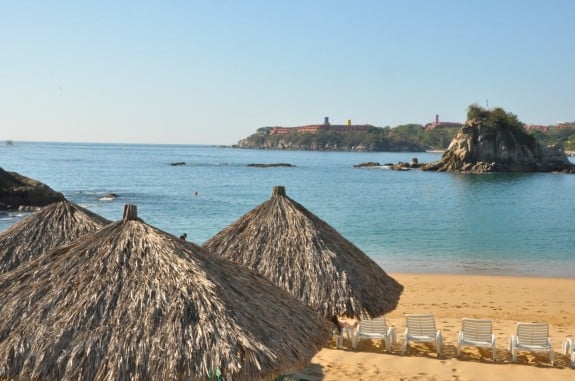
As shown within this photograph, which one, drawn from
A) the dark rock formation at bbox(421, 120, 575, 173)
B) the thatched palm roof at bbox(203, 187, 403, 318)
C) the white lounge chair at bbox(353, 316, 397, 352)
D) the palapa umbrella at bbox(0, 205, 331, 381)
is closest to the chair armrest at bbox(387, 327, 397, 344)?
the white lounge chair at bbox(353, 316, 397, 352)

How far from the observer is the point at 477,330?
1110 centimetres

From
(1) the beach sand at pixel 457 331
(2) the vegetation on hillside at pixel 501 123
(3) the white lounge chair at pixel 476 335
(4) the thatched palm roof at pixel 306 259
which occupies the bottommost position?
(1) the beach sand at pixel 457 331

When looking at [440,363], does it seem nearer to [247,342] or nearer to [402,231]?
[247,342]

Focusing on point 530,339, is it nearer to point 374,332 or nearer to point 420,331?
point 420,331

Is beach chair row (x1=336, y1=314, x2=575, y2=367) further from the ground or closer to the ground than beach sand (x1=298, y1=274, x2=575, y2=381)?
further from the ground

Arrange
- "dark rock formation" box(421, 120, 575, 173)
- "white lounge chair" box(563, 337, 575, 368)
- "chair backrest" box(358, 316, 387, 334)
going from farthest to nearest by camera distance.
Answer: "dark rock formation" box(421, 120, 575, 173)
"chair backrest" box(358, 316, 387, 334)
"white lounge chair" box(563, 337, 575, 368)

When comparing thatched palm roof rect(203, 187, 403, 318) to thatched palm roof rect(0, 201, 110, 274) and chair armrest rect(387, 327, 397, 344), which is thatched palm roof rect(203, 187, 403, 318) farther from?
thatched palm roof rect(0, 201, 110, 274)

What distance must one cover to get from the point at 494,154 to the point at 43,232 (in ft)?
289

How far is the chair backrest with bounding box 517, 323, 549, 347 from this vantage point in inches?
430

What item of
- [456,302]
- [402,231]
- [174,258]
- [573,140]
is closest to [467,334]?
[456,302]

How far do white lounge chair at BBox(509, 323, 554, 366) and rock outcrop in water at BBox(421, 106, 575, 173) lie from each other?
80.8 meters

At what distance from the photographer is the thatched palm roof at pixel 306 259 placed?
8.74 m

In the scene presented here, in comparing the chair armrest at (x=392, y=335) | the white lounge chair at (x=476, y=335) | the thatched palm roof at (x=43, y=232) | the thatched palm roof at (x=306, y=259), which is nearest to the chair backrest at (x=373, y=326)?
the chair armrest at (x=392, y=335)

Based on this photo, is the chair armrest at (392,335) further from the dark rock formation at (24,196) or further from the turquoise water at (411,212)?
the dark rock formation at (24,196)
